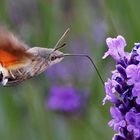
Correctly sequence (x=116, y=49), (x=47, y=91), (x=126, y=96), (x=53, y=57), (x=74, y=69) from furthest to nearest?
(x=74, y=69) → (x=47, y=91) → (x=53, y=57) → (x=116, y=49) → (x=126, y=96)

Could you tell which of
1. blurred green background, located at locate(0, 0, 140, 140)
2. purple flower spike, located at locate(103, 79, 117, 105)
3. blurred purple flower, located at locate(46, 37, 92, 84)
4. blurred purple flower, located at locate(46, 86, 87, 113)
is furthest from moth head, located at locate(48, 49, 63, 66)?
blurred purple flower, located at locate(46, 37, 92, 84)

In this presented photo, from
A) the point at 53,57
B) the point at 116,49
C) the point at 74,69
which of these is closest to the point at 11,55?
the point at 53,57

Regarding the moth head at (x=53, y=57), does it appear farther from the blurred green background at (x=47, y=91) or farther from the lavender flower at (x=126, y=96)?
the blurred green background at (x=47, y=91)

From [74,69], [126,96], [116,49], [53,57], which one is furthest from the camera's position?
[74,69]

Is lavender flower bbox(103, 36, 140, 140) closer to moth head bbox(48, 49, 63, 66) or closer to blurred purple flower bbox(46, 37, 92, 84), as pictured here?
moth head bbox(48, 49, 63, 66)

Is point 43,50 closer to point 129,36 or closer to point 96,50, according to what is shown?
point 129,36

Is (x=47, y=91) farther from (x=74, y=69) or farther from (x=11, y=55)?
(x=11, y=55)

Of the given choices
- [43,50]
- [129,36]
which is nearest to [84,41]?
[129,36]
